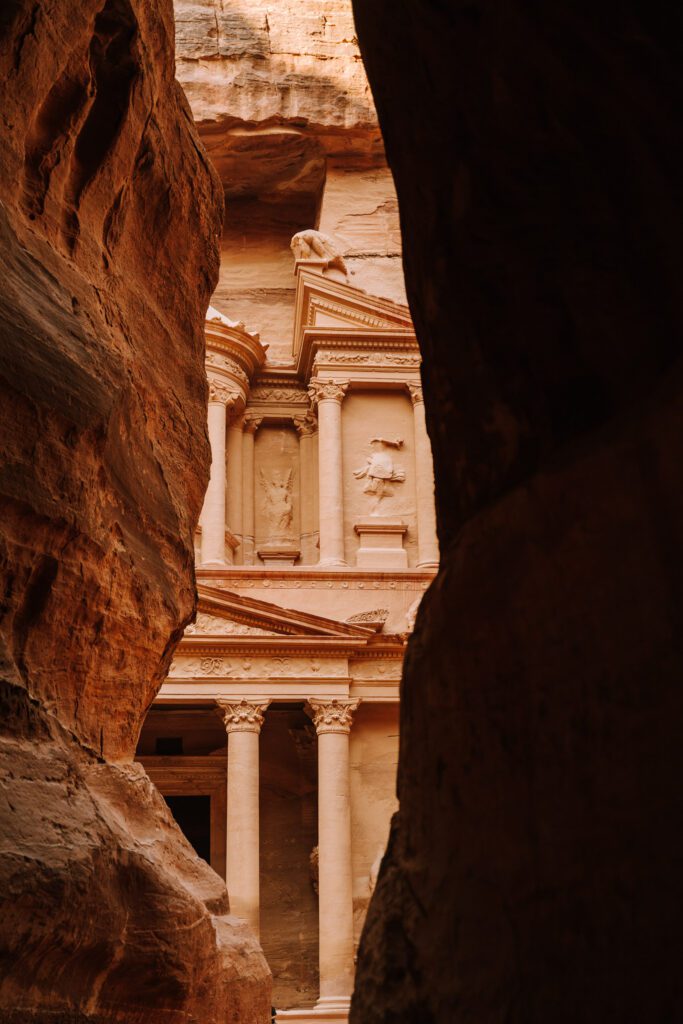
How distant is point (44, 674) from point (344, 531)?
816 inches

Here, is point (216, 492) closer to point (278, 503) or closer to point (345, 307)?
point (278, 503)

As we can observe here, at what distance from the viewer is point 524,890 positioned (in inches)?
63.7

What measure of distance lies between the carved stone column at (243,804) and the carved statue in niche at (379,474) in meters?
6.71

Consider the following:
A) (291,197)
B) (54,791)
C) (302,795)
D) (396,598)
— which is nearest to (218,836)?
(302,795)

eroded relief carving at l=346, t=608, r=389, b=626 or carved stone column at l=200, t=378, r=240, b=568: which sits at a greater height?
carved stone column at l=200, t=378, r=240, b=568

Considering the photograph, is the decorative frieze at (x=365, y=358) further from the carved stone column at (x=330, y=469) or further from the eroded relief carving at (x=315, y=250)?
the eroded relief carving at (x=315, y=250)

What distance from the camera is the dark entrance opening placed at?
2225 cm

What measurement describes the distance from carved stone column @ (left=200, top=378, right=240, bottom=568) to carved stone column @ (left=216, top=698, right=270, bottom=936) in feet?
15.1

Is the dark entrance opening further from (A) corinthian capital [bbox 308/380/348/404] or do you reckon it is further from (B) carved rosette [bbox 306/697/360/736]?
(A) corinthian capital [bbox 308/380/348/404]

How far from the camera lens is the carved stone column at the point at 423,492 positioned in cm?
2398

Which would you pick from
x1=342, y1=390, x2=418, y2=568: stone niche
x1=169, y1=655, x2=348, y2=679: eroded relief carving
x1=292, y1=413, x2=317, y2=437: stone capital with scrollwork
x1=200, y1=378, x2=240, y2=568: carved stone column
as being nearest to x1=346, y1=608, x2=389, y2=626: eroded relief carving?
x1=169, y1=655, x2=348, y2=679: eroded relief carving

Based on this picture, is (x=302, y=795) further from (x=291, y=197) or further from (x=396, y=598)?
(x=291, y=197)

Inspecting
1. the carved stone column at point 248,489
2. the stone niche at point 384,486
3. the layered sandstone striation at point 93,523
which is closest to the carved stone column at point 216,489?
the carved stone column at point 248,489

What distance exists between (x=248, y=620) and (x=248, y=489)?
8429mm
